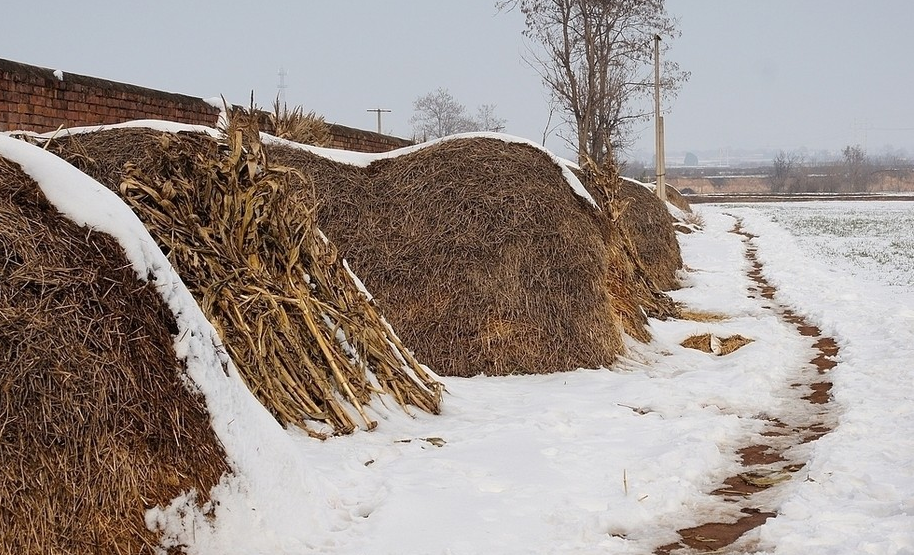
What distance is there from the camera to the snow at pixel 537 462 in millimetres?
4512

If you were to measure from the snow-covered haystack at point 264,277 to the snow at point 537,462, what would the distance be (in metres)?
0.30

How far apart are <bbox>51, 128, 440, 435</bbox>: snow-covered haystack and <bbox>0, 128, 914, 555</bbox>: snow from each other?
0.30m

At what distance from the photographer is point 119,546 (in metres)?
3.93

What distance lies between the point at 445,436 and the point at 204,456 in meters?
2.46

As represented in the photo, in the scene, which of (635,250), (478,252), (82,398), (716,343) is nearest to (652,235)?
(635,250)

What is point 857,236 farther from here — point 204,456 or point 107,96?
point 204,456

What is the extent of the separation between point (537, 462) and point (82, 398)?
9.69ft

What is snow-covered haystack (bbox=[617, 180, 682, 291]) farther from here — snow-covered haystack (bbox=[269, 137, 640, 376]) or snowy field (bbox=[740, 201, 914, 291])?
snow-covered haystack (bbox=[269, 137, 640, 376])

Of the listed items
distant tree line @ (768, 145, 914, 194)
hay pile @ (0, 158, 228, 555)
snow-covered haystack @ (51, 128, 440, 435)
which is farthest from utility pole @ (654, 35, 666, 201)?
distant tree line @ (768, 145, 914, 194)

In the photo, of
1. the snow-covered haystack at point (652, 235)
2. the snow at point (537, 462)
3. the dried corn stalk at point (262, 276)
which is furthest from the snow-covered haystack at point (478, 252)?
the snow-covered haystack at point (652, 235)

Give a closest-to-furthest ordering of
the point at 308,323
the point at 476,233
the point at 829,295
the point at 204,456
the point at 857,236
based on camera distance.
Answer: the point at 204,456
the point at 308,323
the point at 476,233
the point at 829,295
the point at 857,236

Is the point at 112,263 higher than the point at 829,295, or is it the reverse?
the point at 112,263

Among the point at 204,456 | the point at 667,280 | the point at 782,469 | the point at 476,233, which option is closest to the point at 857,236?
the point at 667,280

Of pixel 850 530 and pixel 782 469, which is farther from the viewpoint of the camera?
pixel 782 469
